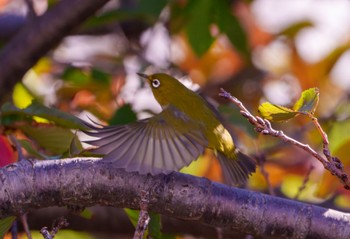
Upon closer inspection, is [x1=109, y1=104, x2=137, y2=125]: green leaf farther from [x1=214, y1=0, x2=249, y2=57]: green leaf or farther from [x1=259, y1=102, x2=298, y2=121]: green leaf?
[x1=259, y1=102, x2=298, y2=121]: green leaf

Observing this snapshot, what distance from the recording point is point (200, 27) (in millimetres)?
2939

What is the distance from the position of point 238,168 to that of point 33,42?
83 cm

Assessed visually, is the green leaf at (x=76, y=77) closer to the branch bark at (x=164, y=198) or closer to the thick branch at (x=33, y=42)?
the thick branch at (x=33, y=42)

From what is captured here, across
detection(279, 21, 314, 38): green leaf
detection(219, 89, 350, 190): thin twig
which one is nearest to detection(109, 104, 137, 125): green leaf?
detection(219, 89, 350, 190): thin twig

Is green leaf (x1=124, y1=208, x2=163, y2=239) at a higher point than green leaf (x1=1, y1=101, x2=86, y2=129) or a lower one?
lower

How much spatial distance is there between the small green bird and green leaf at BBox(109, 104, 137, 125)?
143mm

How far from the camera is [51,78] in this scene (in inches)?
140

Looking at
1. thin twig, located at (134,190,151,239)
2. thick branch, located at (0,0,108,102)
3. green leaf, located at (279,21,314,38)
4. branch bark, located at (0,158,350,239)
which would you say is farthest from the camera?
green leaf, located at (279,21,314,38)

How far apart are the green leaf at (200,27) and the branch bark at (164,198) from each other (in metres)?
1.32

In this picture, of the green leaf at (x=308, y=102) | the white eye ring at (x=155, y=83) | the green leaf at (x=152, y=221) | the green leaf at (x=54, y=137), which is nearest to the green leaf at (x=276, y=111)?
the green leaf at (x=308, y=102)

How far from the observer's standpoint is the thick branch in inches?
96.6

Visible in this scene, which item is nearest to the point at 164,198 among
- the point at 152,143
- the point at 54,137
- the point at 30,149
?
the point at 152,143

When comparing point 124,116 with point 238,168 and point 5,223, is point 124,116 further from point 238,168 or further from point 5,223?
point 5,223

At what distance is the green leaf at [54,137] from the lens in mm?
2092
